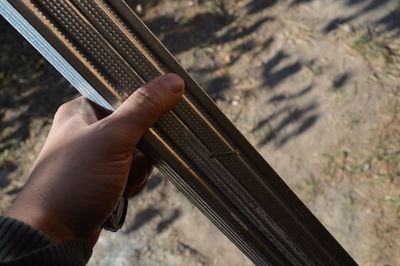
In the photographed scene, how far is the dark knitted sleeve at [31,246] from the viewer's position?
3.31ft

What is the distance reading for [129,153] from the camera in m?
1.27

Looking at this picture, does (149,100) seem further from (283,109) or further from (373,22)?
(373,22)

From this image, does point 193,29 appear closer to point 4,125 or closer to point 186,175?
point 4,125

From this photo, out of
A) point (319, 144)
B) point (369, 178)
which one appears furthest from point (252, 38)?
point (369, 178)

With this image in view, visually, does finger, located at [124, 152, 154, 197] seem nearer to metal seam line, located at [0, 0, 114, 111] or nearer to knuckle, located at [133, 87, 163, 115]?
metal seam line, located at [0, 0, 114, 111]

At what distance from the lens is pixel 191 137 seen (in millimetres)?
1301

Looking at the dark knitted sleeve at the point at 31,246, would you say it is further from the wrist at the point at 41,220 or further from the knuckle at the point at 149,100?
the knuckle at the point at 149,100

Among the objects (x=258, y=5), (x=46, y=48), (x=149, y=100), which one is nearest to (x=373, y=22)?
(x=258, y=5)

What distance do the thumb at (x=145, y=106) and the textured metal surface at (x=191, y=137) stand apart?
0.04m

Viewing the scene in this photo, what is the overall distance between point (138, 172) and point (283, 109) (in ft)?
5.33

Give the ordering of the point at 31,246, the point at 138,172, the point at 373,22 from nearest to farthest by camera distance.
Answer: the point at 31,246 < the point at 138,172 < the point at 373,22

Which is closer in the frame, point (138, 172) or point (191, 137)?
point (191, 137)

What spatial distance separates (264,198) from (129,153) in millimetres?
430

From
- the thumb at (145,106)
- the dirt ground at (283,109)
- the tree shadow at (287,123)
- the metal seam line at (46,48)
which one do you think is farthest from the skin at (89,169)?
the tree shadow at (287,123)
